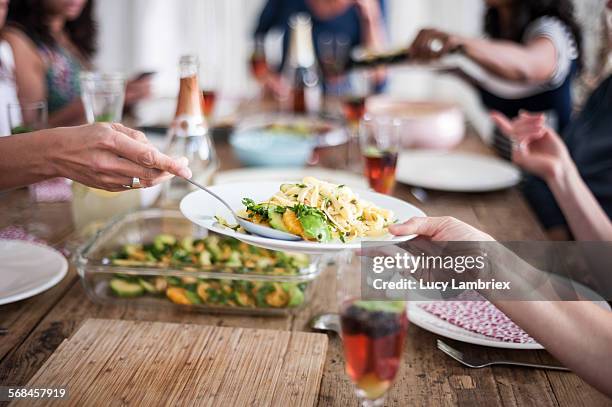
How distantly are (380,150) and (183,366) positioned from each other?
834 mm

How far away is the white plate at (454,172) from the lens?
1735mm

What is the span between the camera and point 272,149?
1895mm

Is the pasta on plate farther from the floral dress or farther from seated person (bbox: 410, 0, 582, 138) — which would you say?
the floral dress

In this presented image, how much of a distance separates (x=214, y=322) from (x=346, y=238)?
0.95 ft

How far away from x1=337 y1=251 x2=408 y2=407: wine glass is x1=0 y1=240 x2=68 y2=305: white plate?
0.62m

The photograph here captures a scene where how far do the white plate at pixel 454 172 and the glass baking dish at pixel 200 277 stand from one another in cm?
69

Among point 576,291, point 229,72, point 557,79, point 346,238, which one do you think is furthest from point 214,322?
point 229,72

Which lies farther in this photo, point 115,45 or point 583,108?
point 115,45

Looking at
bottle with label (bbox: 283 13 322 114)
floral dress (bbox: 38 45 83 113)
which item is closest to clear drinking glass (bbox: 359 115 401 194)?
bottle with label (bbox: 283 13 322 114)

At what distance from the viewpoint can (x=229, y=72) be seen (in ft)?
17.4

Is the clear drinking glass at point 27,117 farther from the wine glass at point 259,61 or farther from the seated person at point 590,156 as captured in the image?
the wine glass at point 259,61

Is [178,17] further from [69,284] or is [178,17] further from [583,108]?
[69,284]

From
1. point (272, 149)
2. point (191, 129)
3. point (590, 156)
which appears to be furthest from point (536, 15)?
point (191, 129)

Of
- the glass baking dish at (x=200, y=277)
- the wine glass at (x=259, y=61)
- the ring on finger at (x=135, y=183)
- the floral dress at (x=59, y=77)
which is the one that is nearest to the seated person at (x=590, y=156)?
the glass baking dish at (x=200, y=277)
